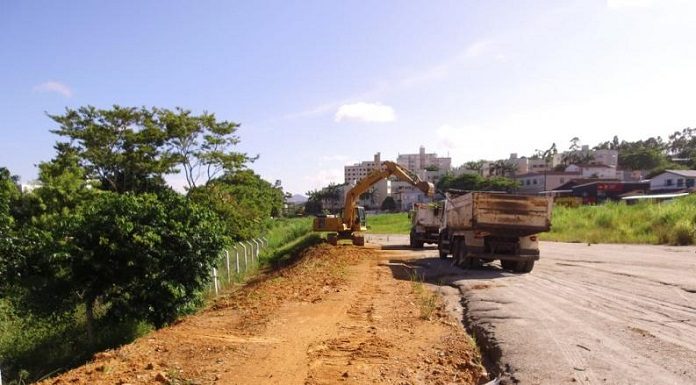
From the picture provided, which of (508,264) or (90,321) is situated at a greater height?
(508,264)

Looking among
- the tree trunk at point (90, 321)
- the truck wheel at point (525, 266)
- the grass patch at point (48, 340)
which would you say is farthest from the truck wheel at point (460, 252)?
the tree trunk at point (90, 321)

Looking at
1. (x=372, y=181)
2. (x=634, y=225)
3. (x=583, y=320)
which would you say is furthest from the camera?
(x=634, y=225)

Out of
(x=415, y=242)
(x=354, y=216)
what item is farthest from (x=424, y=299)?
(x=415, y=242)

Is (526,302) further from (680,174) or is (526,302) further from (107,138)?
(680,174)

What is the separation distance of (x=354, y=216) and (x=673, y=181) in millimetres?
62782

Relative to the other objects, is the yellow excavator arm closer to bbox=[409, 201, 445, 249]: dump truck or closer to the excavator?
the excavator

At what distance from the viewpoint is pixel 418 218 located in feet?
94.6

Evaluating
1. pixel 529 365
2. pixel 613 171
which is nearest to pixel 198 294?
pixel 529 365

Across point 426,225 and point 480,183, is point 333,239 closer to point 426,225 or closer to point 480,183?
point 426,225

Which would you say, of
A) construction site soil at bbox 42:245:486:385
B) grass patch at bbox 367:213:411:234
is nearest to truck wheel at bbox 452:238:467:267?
construction site soil at bbox 42:245:486:385

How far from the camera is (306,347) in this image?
7.69 metres

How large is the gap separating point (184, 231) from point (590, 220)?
3216 centimetres

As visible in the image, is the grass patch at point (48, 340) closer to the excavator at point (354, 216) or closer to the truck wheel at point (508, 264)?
the truck wheel at point (508, 264)

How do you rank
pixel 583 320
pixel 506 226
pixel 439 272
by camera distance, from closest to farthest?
pixel 583 320, pixel 506 226, pixel 439 272
